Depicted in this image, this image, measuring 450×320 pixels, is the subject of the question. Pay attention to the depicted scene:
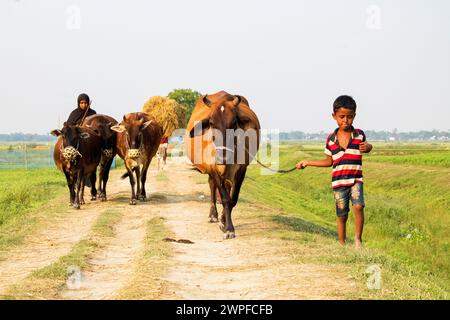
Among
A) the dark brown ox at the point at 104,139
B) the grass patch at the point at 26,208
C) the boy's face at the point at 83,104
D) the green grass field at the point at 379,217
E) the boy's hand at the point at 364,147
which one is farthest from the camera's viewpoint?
the boy's face at the point at 83,104

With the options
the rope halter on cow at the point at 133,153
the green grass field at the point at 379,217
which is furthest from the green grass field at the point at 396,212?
the rope halter on cow at the point at 133,153

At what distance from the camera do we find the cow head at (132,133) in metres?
16.4

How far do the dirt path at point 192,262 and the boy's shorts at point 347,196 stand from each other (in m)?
1.08

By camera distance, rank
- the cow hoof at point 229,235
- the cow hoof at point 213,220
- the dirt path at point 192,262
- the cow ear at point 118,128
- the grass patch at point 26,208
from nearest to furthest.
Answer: the dirt path at point 192,262 → the cow hoof at point 229,235 → the grass patch at point 26,208 → the cow hoof at point 213,220 → the cow ear at point 118,128

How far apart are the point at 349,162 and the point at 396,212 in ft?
54.2

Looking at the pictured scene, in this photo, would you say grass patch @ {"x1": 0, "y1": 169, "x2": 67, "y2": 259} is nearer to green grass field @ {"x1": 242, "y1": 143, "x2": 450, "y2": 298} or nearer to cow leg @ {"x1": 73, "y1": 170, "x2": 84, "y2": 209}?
cow leg @ {"x1": 73, "y1": 170, "x2": 84, "y2": 209}

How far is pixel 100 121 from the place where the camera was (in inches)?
689

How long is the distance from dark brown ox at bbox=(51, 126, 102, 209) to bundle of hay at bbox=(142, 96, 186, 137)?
20.9 meters

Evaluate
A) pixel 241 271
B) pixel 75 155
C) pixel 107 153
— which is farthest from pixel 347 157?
pixel 107 153

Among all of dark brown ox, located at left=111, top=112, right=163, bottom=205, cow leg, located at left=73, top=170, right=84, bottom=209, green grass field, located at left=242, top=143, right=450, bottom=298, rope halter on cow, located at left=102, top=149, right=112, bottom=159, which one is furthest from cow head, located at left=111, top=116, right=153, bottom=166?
green grass field, located at left=242, top=143, right=450, bottom=298

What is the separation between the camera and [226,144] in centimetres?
1127

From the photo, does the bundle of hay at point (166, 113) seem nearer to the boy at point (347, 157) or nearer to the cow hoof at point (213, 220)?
the cow hoof at point (213, 220)
